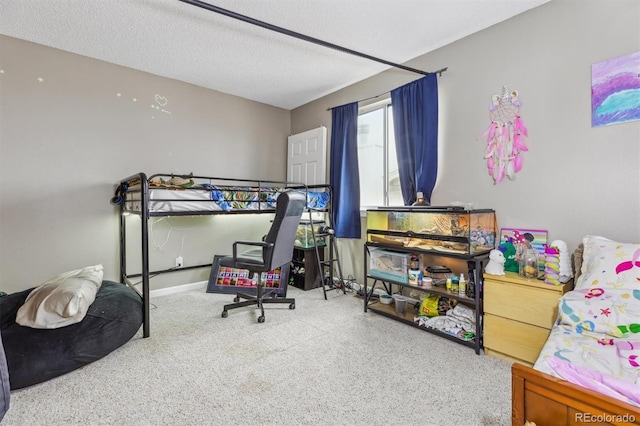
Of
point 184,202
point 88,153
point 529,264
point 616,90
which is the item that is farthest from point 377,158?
point 88,153

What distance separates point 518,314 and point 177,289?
350 centimetres

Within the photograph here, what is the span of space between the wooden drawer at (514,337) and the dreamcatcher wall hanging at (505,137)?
114 cm

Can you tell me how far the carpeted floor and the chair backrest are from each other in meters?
0.62

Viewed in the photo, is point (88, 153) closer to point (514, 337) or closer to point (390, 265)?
point (390, 265)

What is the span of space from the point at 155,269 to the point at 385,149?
304 centimetres

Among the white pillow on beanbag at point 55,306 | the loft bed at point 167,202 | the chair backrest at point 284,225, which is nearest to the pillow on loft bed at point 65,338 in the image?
the white pillow on beanbag at point 55,306

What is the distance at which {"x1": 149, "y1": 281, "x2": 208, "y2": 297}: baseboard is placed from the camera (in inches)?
139

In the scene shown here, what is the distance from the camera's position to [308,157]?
4.34 meters

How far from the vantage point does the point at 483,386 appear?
178cm

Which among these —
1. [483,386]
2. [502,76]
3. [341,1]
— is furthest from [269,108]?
[483,386]

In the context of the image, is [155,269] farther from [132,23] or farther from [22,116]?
[132,23]

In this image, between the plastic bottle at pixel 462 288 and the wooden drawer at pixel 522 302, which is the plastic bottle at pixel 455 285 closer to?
the plastic bottle at pixel 462 288

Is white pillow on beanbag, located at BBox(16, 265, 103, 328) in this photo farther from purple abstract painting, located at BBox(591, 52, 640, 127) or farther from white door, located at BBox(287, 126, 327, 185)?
purple abstract painting, located at BBox(591, 52, 640, 127)

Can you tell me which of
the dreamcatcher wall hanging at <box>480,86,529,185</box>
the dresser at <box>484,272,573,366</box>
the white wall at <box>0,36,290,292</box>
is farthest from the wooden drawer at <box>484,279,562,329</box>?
the white wall at <box>0,36,290,292</box>
